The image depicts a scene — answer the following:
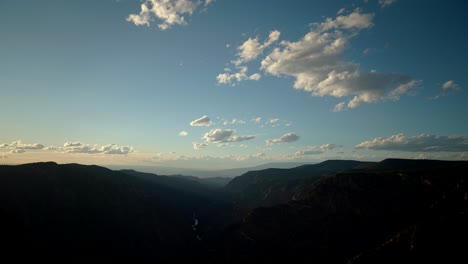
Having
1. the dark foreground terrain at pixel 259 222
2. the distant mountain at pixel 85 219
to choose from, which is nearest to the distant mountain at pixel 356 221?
the dark foreground terrain at pixel 259 222

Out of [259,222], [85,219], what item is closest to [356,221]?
[259,222]

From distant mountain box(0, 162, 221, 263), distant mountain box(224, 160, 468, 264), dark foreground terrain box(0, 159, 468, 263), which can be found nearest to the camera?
distant mountain box(224, 160, 468, 264)

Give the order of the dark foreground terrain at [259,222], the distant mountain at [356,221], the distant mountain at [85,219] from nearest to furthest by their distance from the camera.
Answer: the distant mountain at [356,221], the dark foreground terrain at [259,222], the distant mountain at [85,219]

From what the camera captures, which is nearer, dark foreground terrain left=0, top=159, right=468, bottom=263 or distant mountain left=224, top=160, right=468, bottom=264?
distant mountain left=224, top=160, right=468, bottom=264

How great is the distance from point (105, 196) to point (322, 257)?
111 metres

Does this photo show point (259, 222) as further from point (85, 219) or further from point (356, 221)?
point (85, 219)

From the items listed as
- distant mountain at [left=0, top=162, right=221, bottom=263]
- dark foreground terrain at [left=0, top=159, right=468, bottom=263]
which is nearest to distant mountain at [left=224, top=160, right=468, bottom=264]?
dark foreground terrain at [left=0, top=159, right=468, bottom=263]

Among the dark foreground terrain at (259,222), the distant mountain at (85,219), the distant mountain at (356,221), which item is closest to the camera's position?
the distant mountain at (356,221)

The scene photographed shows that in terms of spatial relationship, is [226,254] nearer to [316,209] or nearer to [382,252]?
[316,209]

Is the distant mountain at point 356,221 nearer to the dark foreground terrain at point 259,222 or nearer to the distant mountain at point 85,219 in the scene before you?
the dark foreground terrain at point 259,222

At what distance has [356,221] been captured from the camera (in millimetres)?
126062

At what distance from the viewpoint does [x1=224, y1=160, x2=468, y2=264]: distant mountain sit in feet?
297

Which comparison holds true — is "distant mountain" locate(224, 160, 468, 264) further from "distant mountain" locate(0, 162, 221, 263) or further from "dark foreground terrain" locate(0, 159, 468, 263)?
"distant mountain" locate(0, 162, 221, 263)

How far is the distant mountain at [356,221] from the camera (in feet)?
297
